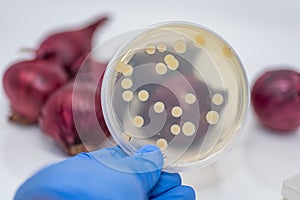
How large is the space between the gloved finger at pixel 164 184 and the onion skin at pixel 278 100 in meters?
0.24

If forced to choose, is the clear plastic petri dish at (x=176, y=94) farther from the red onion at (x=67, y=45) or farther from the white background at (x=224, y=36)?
the red onion at (x=67, y=45)

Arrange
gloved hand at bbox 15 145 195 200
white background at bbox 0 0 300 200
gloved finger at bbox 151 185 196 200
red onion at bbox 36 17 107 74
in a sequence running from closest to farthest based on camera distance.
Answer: gloved hand at bbox 15 145 195 200, gloved finger at bbox 151 185 196 200, white background at bbox 0 0 300 200, red onion at bbox 36 17 107 74

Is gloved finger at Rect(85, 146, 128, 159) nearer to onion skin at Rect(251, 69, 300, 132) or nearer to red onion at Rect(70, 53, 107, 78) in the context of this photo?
red onion at Rect(70, 53, 107, 78)

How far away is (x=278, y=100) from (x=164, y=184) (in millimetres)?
253

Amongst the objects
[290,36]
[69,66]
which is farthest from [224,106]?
[290,36]

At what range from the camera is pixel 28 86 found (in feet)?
2.55

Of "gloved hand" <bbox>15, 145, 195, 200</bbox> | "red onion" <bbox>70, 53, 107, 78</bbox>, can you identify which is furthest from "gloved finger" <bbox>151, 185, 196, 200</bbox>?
"red onion" <bbox>70, 53, 107, 78</bbox>

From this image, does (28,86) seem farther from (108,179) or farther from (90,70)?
(108,179)

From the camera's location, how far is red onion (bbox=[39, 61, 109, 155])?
0.64m

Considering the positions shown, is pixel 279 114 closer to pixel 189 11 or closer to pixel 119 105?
pixel 119 105

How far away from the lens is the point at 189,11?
44.8 inches

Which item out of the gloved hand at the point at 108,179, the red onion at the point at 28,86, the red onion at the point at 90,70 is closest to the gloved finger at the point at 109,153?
the gloved hand at the point at 108,179

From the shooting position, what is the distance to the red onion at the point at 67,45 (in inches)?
34.4

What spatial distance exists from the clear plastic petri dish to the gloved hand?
0.03 meters
